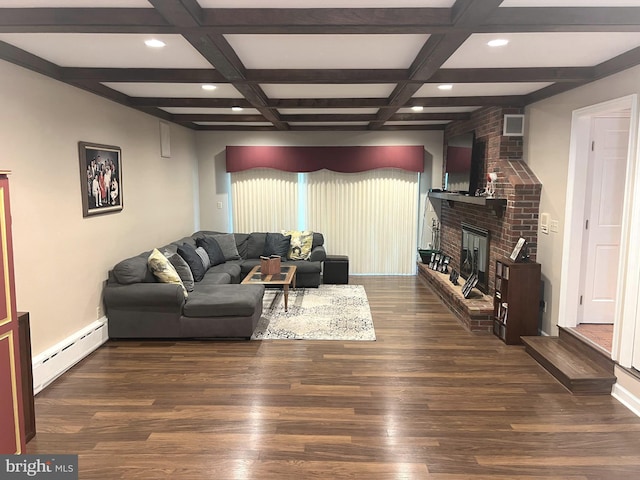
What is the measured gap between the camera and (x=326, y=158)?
7.27 meters

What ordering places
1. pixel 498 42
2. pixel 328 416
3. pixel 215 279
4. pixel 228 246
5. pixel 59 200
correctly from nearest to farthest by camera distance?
1. pixel 498 42
2. pixel 328 416
3. pixel 59 200
4. pixel 215 279
5. pixel 228 246

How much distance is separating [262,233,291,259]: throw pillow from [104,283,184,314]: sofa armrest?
2535mm

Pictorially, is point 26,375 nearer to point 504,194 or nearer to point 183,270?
point 183,270

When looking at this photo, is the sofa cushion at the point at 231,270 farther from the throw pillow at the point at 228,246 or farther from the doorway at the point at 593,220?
the doorway at the point at 593,220

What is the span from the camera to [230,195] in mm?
7539

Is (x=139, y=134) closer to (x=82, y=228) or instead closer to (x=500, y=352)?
(x=82, y=228)

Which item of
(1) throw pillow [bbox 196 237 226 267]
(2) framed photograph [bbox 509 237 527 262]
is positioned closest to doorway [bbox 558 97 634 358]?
(2) framed photograph [bbox 509 237 527 262]

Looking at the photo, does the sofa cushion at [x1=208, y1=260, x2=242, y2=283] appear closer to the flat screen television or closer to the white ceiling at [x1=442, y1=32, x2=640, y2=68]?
the flat screen television

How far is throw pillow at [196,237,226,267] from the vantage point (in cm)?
622

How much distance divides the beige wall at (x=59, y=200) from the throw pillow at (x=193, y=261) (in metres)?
0.49

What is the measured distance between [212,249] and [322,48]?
3.95m

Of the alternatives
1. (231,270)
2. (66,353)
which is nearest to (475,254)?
(231,270)

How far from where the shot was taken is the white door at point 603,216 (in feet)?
12.9

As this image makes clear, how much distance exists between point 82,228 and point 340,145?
453cm
